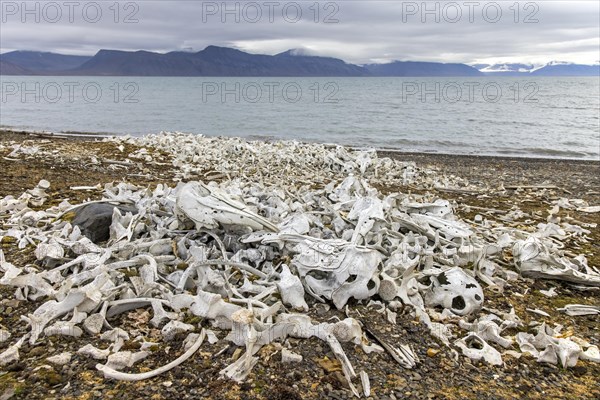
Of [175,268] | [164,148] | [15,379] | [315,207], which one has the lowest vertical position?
[15,379]

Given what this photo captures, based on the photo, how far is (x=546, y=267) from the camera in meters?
4.96

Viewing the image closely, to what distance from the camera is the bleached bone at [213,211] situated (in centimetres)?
456

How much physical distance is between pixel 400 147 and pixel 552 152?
26.4 ft

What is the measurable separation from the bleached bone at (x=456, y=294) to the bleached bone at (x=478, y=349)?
413mm

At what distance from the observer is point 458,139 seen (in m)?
29.2

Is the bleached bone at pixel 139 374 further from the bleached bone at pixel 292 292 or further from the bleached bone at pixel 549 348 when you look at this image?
the bleached bone at pixel 549 348

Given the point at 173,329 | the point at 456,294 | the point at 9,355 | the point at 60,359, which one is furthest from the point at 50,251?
the point at 456,294

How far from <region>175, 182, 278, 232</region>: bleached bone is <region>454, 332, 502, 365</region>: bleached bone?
2.03m

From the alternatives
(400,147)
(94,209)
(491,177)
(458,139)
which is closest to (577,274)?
(94,209)

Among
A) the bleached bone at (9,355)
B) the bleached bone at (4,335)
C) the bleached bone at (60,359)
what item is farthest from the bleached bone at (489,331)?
the bleached bone at (4,335)

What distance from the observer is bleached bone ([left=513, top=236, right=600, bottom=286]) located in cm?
485

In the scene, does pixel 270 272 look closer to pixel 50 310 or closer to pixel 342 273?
pixel 342 273

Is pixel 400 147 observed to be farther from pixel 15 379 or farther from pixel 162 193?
pixel 15 379

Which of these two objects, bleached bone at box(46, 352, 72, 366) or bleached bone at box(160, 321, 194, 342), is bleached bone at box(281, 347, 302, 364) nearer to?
bleached bone at box(160, 321, 194, 342)
